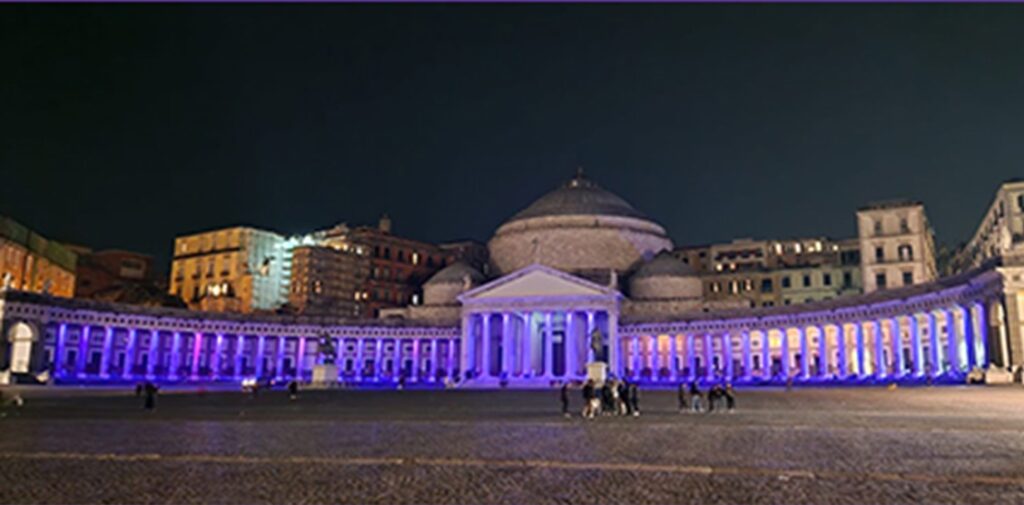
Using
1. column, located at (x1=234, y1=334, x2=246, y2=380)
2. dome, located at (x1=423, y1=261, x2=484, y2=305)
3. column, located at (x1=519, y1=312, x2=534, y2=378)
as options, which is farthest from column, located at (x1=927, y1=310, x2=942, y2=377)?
column, located at (x1=234, y1=334, x2=246, y2=380)

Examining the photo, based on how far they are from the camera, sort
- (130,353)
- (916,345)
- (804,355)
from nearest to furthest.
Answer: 1. (916,345)
2. (130,353)
3. (804,355)

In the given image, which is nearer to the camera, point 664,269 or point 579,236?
point 664,269

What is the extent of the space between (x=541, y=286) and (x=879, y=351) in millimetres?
31977

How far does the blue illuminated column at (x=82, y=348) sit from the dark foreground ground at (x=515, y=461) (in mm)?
51789

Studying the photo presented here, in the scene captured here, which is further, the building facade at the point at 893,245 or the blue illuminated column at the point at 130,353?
the building facade at the point at 893,245

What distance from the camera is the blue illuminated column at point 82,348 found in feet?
227

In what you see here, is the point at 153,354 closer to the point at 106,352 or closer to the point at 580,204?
the point at 106,352

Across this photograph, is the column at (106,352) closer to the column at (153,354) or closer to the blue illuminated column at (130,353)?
the blue illuminated column at (130,353)

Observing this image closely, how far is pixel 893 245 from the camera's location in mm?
77000

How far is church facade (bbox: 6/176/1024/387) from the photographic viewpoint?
61.3 metres

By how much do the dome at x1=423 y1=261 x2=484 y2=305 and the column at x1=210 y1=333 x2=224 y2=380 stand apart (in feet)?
81.9

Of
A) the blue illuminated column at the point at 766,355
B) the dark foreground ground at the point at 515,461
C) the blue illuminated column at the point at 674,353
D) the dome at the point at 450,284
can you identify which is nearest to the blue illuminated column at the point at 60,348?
the dome at the point at 450,284

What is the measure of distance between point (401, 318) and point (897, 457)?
85.4 metres

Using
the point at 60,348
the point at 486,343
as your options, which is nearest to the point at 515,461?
the point at 60,348
